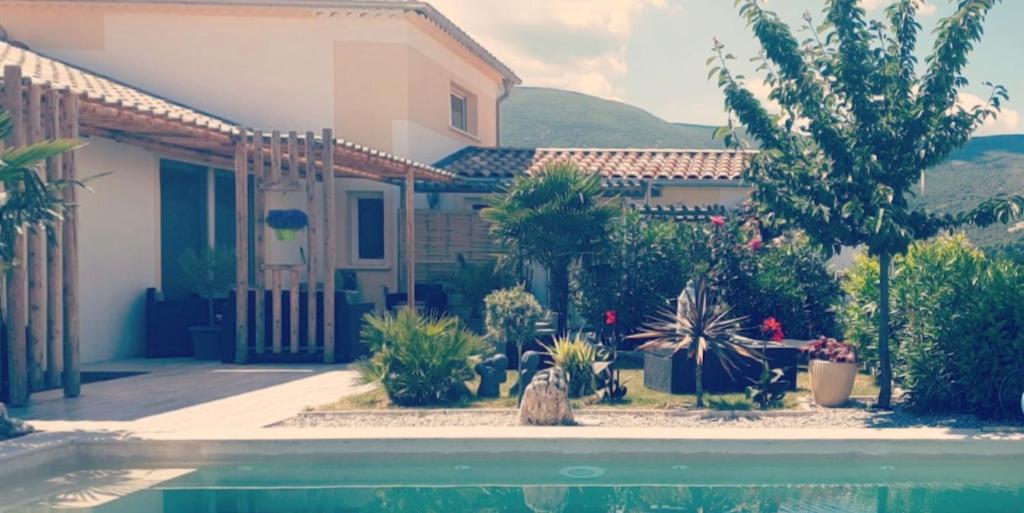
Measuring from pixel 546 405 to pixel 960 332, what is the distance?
410 centimetres

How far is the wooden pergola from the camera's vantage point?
30.7 feet

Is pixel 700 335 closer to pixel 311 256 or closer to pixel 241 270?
pixel 311 256

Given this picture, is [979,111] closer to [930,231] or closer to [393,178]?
[930,231]

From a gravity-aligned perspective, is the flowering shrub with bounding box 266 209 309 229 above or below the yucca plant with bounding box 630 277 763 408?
above

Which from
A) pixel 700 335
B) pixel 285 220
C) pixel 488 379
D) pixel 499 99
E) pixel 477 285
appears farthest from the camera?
pixel 499 99

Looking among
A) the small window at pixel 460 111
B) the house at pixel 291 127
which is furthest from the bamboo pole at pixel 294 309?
the small window at pixel 460 111

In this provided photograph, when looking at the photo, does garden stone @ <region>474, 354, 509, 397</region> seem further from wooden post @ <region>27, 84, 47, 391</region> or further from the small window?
the small window

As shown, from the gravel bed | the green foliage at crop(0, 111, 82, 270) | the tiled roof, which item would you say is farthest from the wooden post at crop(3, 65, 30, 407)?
the tiled roof

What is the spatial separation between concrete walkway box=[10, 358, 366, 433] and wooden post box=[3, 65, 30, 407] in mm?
328

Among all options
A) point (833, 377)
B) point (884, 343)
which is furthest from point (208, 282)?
point (884, 343)

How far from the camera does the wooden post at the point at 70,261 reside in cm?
972

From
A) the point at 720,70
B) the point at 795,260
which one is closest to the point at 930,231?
the point at 720,70

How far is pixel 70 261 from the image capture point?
384 inches

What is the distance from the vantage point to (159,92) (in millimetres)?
17812
